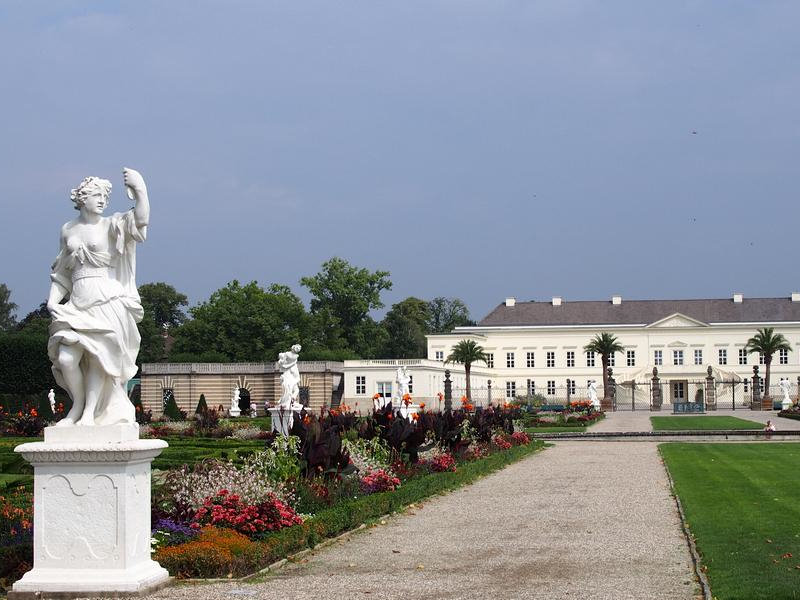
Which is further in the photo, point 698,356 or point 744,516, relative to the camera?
point 698,356

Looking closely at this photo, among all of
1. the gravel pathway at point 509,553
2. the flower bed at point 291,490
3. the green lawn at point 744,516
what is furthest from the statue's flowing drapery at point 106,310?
the green lawn at point 744,516

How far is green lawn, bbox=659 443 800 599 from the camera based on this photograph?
879cm

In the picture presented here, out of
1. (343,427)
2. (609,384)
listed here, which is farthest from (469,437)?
(609,384)

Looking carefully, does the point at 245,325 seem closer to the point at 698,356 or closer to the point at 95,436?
the point at 698,356

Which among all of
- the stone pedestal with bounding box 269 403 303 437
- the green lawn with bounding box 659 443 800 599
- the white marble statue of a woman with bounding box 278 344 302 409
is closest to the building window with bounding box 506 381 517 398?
the white marble statue of a woman with bounding box 278 344 302 409

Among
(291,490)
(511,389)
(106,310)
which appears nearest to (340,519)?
(291,490)

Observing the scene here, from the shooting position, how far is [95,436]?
26.7 feet

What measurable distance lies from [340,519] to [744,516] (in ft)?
16.6

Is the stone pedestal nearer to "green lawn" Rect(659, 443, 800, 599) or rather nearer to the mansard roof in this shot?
"green lawn" Rect(659, 443, 800, 599)

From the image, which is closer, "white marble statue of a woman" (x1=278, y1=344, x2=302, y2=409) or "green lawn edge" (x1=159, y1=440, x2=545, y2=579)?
"green lawn edge" (x1=159, y1=440, x2=545, y2=579)

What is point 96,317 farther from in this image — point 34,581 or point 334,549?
point 334,549

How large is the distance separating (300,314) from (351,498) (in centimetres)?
6331

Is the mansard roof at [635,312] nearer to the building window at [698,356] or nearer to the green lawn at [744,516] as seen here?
the building window at [698,356]

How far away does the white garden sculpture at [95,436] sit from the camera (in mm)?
8023
